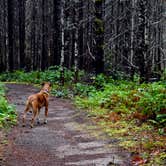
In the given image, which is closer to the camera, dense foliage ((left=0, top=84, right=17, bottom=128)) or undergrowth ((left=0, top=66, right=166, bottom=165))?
undergrowth ((left=0, top=66, right=166, bottom=165))

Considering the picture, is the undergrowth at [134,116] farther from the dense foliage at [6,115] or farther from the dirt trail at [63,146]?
the dense foliage at [6,115]

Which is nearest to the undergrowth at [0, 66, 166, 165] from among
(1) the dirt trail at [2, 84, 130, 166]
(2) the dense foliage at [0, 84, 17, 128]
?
(1) the dirt trail at [2, 84, 130, 166]

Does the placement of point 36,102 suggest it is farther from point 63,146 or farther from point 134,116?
point 134,116

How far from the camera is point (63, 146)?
9680 mm

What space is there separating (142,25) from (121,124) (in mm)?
7740

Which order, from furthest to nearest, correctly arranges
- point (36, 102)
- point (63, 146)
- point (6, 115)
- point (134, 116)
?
point (134, 116), point (6, 115), point (36, 102), point (63, 146)

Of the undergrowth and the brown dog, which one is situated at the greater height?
the brown dog

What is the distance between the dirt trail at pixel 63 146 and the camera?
334 inches

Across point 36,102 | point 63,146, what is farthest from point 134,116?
point 63,146

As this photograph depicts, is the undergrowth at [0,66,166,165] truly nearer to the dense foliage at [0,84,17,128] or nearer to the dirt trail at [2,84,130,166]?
the dirt trail at [2,84,130,166]

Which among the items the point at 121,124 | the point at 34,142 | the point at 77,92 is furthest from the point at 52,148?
the point at 77,92

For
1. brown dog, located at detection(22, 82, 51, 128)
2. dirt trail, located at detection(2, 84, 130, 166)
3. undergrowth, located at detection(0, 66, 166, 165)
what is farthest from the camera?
brown dog, located at detection(22, 82, 51, 128)

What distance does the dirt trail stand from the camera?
334 inches

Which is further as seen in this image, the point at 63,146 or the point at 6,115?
the point at 6,115
